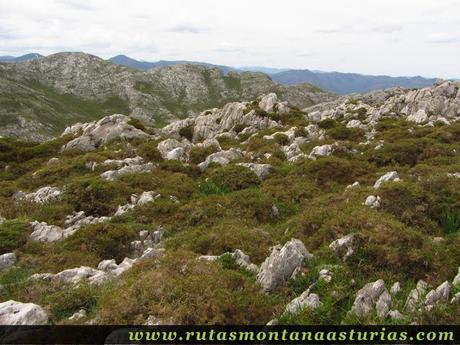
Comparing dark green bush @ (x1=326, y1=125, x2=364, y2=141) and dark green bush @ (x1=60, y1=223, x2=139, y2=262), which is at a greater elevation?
dark green bush @ (x1=326, y1=125, x2=364, y2=141)

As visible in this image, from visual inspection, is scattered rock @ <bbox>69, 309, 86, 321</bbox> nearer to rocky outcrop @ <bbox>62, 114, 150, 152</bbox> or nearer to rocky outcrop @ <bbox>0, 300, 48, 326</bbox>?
rocky outcrop @ <bbox>0, 300, 48, 326</bbox>

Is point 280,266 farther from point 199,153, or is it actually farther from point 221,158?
point 199,153

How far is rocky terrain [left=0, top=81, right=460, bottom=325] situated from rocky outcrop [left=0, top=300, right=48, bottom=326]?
0.02 metres

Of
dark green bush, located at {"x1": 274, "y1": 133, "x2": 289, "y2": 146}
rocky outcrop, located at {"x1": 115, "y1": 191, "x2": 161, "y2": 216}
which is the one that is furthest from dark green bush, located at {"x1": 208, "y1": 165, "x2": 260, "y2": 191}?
dark green bush, located at {"x1": 274, "y1": 133, "x2": 289, "y2": 146}

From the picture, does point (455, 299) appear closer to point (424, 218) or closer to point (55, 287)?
point (424, 218)

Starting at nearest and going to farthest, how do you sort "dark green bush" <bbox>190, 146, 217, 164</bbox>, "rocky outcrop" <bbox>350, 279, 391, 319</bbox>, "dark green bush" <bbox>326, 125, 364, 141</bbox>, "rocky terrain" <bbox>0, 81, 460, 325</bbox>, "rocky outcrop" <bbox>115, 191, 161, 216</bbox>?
1. "rocky outcrop" <bbox>350, 279, 391, 319</bbox>
2. "rocky terrain" <bbox>0, 81, 460, 325</bbox>
3. "rocky outcrop" <bbox>115, 191, 161, 216</bbox>
4. "dark green bush" <bbox>190, 146, 217, 164</bbox>
5. "dark green bush" <bbox>326, 125, 364, 141</bbox>

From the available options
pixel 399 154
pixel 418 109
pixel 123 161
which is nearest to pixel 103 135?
pixel 123 161

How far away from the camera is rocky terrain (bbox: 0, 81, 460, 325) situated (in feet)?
29.4

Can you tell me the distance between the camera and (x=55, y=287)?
10969mm

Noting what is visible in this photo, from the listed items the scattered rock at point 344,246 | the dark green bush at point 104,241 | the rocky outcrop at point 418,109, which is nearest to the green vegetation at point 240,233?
the dark green bush at point 104,241

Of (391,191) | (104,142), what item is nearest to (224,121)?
(104,142)

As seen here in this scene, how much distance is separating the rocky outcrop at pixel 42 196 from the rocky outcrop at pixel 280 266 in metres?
13.7

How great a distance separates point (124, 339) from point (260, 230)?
27.1 feet

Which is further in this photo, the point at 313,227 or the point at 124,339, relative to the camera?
the point at 313,227
